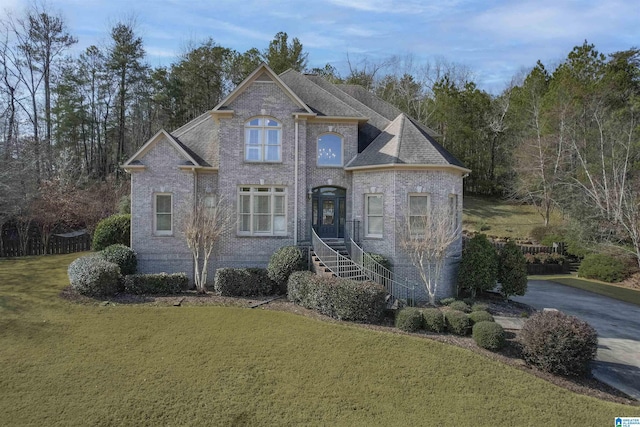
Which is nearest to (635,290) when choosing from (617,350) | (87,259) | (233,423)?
(617,350)

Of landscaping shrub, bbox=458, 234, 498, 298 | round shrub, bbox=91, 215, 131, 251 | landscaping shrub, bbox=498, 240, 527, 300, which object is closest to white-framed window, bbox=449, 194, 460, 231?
landscaping shrub, bbox=458, 234, 498, 298

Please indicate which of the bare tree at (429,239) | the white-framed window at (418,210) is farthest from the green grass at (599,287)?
the white-framed window at (418,210)

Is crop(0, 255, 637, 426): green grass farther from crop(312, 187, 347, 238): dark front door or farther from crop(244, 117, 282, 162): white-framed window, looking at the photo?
crop(244, 117, 282, 162): white-framed window

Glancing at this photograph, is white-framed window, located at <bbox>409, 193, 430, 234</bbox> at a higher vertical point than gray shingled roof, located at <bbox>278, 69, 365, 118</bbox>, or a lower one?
lower

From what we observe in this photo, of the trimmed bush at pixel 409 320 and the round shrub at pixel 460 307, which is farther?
the round shrub at pixel 460 307

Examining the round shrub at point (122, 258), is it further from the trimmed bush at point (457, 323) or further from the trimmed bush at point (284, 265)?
the trimmed bush at point (457, 323)

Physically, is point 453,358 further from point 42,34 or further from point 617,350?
point 42,34
